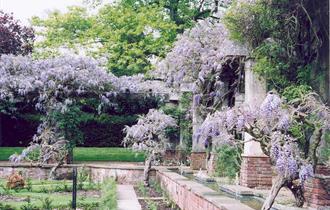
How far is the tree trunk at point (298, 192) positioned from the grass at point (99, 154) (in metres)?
12.2

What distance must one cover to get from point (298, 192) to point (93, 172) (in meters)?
9.06

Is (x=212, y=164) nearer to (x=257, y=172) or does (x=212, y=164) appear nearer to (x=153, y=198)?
(x=153, y=198)

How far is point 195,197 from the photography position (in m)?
7.25

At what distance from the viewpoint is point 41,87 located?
52.4 feet

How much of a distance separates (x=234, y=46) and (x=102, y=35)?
1295 cm

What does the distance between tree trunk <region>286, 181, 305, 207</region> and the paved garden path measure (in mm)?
3583

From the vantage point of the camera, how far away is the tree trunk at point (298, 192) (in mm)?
6139

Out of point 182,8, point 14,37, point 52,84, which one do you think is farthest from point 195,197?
point 14,37

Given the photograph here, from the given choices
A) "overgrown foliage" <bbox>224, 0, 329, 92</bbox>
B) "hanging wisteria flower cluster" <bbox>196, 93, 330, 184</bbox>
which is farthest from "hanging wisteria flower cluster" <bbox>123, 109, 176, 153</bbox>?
"hanging wisteria flower cluster" <bbox>196, 93, 330, 184</bbox>

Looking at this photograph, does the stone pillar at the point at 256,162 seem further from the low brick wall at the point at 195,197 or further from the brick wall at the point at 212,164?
the brick wall at the point at 212,164

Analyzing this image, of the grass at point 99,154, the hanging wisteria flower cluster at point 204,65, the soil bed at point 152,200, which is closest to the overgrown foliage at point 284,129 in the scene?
the soil bed at point 152,200

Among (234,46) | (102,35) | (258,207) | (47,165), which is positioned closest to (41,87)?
(47,165)

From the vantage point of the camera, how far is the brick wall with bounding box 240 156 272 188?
8398 mm

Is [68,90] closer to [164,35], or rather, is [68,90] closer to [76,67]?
[76,67]
